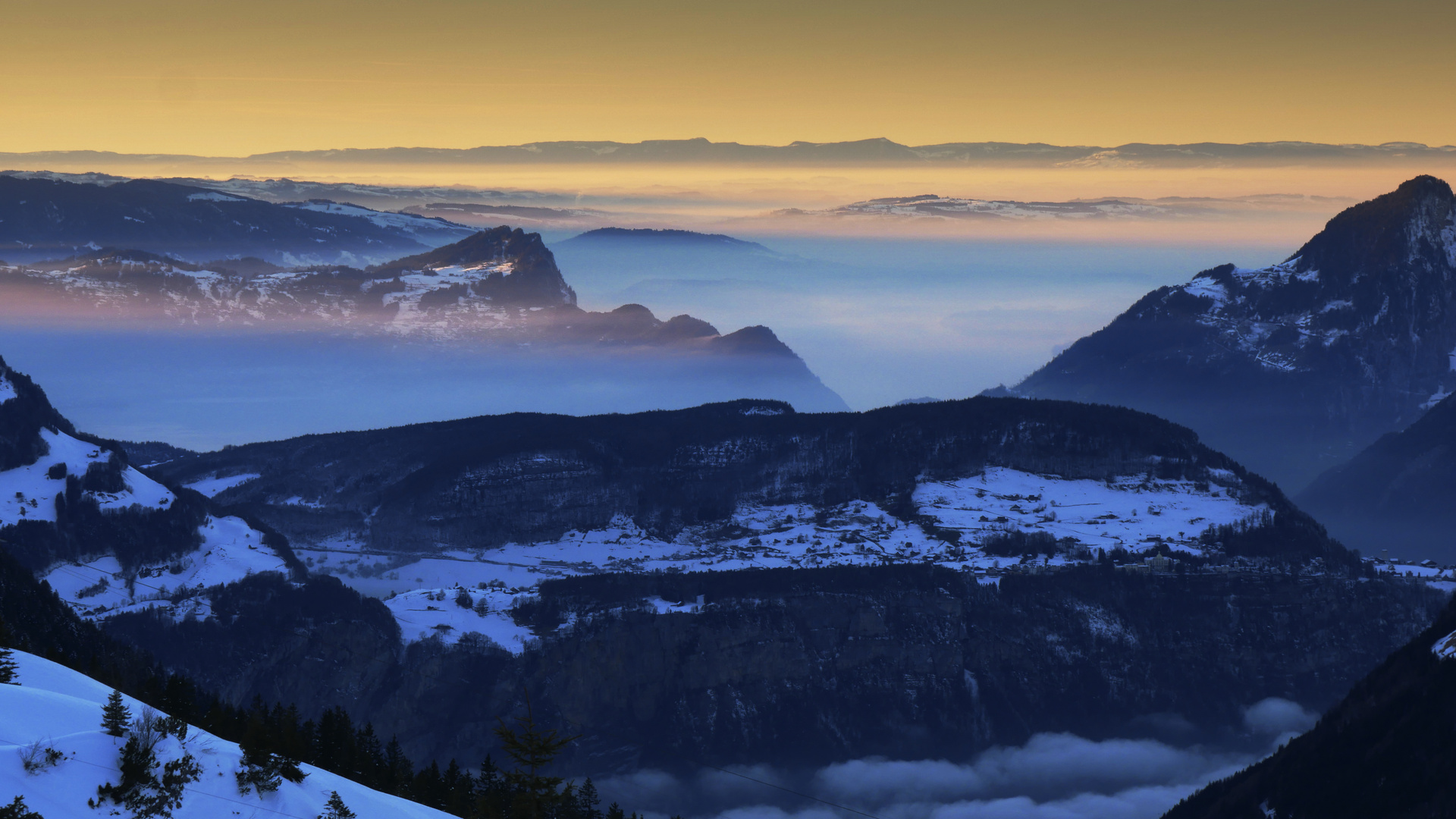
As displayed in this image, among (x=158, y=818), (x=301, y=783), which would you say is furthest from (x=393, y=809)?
(x=158, y=818)

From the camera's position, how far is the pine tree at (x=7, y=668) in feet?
519

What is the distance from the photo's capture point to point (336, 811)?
163m

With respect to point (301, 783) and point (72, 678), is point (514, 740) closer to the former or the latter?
point (301, 783)

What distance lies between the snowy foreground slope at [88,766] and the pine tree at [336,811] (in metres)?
0.72

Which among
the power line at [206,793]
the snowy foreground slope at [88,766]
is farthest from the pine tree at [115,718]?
the power line at [206,793]

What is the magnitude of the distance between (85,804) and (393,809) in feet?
109

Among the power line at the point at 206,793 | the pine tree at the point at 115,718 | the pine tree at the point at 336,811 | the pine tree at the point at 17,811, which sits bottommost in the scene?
the pine tree at the point at 336,811

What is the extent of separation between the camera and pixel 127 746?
14962cm

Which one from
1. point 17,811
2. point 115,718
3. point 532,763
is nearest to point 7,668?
point 115,718

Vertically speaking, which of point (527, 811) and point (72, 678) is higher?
point (72, 678)

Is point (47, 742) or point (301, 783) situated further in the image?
point (301, 783)

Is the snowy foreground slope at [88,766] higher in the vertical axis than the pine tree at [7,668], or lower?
lower

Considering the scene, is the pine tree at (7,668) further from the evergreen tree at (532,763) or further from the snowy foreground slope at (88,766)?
the evergreen tree at (532,763)

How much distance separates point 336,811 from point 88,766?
2391 centimetres
